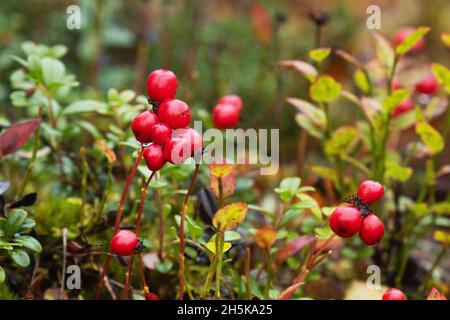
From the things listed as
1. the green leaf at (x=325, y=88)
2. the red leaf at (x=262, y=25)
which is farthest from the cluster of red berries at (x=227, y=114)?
the red leaf at (x=262, y=25)

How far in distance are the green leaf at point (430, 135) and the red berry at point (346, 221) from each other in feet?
1.43

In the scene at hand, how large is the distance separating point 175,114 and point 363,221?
0.33 meters

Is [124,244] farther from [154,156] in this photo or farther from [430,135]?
[430,135]

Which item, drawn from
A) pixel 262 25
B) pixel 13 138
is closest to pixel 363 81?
pixel 13 138

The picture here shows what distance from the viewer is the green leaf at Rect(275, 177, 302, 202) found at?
3.80ft

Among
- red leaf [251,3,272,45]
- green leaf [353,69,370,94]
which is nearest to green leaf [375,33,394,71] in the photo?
green leaf [353,69,370,94]

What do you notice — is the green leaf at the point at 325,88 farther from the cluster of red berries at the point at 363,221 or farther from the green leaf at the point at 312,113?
the cluster of red berries at the point at 363,221

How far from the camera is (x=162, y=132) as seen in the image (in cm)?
93

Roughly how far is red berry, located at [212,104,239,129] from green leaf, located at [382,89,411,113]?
321 millimetres

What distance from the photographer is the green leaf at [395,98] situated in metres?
1.29

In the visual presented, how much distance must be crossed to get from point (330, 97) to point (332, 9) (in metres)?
1.68

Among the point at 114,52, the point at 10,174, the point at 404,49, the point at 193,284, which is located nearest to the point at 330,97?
the point at 404,49

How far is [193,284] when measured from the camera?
4.31 feet
